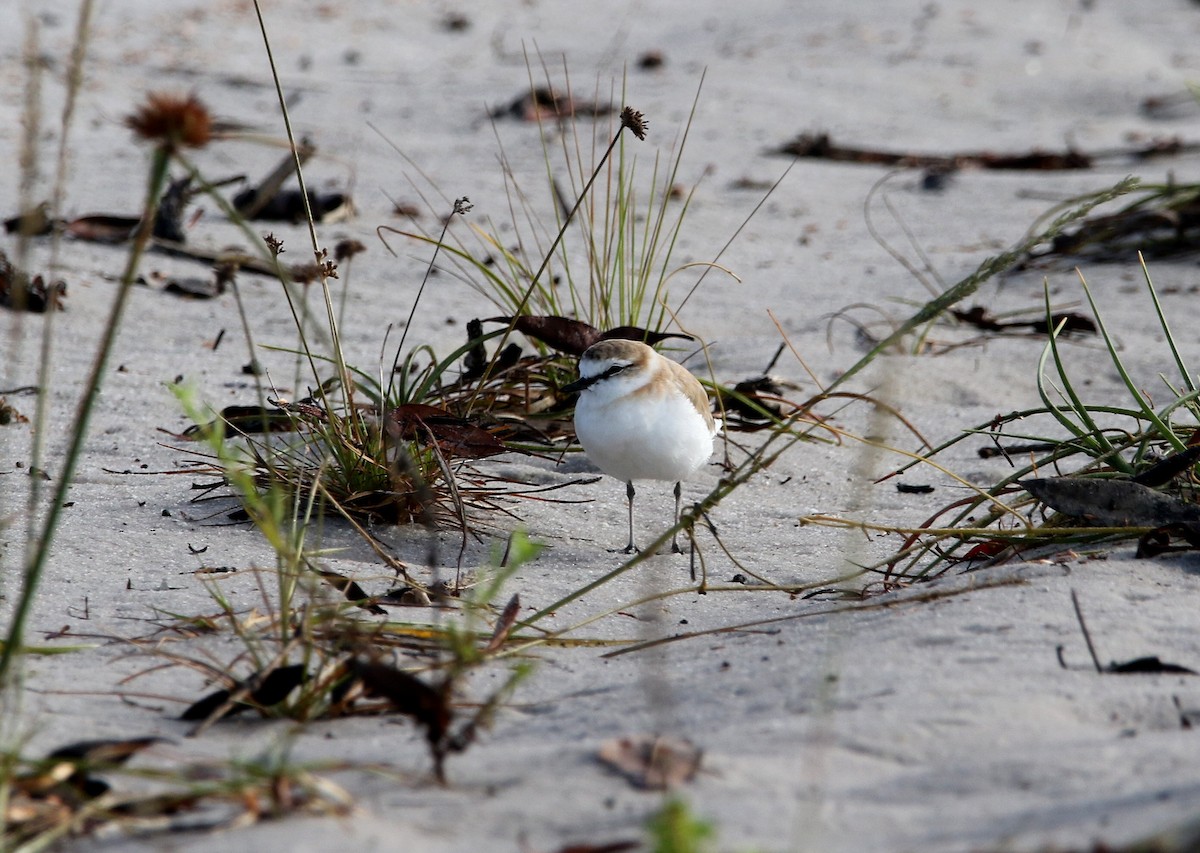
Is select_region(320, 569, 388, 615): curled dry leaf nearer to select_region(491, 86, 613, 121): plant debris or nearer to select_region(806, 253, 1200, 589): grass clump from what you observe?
select_region(806, 253, 1200, 589): grass clump

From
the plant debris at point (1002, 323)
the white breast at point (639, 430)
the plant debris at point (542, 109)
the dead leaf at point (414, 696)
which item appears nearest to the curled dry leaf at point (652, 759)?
the dead leaf at point (414, 696)

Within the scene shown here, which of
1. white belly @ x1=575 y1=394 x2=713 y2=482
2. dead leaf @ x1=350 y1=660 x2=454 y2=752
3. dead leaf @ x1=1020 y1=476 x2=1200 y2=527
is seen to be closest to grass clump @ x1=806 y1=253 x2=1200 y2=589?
dead leaf @ x1=1020 y1=476 x2=1200 y2=527

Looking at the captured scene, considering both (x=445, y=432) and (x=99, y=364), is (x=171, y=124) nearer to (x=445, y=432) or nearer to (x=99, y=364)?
(x=99, y=364)

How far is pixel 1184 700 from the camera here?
210 cm

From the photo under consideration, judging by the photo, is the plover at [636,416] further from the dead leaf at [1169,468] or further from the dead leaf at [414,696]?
the dead leaf at [414,696]

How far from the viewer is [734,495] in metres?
3.96

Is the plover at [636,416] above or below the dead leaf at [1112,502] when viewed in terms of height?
above

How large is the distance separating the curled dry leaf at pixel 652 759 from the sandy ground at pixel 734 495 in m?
0.03

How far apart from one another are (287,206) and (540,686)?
14.3 feet

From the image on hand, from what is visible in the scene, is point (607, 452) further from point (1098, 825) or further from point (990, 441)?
point (1098, 825)

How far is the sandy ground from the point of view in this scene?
5.98 feet

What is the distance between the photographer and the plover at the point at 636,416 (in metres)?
3.35

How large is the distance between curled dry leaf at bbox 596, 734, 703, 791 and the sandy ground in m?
0.03

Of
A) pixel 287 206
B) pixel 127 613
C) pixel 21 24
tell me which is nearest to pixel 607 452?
pixel 127 613
